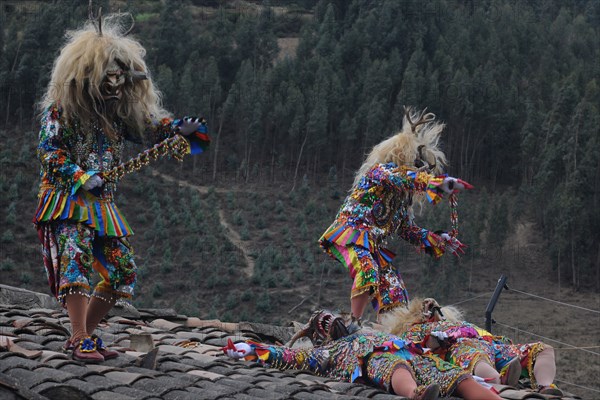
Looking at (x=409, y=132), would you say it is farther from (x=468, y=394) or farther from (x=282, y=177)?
(x=282, y=177)

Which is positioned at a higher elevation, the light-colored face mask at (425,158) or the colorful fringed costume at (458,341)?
the light-colored face mask at (425,158)

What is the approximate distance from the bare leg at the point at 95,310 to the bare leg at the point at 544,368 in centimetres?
252

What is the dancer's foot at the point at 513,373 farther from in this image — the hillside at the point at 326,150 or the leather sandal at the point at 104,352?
the hillside at the point at 326,150

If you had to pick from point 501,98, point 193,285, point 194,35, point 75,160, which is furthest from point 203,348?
point 194,35

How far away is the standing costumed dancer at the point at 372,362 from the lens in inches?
202

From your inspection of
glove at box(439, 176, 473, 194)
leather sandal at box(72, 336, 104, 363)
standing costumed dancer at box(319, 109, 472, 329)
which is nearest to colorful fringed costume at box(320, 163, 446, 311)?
standing costumed dancer at box(319, 109, 472, 329)

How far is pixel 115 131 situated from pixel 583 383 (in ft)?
42.5

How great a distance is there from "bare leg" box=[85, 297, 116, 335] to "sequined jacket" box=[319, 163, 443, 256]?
228 cm

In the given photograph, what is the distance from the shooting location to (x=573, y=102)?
103 feet

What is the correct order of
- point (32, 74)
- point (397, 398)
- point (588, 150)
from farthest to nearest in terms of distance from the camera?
point (32, 74), point (588, 150), point (397, 398)

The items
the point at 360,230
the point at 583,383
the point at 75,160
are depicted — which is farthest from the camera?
the point at 583,383

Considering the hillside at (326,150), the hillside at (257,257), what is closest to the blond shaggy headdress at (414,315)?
the hillside at (326,150)

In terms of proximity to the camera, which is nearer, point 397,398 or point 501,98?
point 397,398

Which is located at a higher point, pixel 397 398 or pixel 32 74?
pixel 32 74
